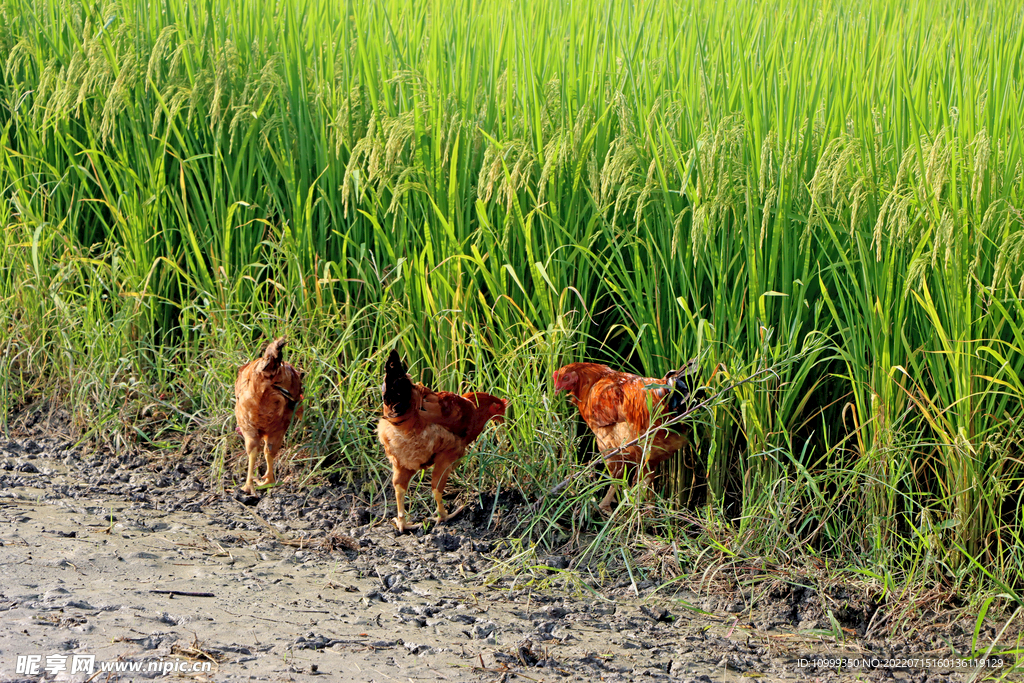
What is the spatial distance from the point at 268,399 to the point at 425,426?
19.8 inches

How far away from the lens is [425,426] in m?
2.51

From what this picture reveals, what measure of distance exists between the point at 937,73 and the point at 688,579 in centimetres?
166

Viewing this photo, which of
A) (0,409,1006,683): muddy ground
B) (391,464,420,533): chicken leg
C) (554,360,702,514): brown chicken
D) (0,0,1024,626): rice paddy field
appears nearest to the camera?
(0,409,1006,683): muddy ground

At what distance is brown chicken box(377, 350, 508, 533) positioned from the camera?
2.45m

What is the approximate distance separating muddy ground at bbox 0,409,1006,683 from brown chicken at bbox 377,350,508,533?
17cm

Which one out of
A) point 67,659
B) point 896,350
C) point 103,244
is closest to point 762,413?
point 896,350

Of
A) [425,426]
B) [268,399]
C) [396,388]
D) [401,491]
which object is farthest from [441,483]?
[268,399]

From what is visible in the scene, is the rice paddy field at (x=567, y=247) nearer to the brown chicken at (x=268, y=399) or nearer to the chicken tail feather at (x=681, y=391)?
the chicken tail feather at (x=681, y=391)

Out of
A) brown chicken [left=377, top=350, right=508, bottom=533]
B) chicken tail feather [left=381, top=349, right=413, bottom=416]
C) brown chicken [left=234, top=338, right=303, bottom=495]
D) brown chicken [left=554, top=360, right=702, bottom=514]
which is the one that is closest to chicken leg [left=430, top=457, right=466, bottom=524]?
brown chicken [left=377, top=350, right=508, bottom=533]

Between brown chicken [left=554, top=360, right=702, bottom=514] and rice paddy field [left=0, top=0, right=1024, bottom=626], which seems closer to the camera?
rice paddy field [left=0, top=0, right=1024, bottom=626]

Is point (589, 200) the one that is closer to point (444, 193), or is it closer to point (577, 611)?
point (444, 193)

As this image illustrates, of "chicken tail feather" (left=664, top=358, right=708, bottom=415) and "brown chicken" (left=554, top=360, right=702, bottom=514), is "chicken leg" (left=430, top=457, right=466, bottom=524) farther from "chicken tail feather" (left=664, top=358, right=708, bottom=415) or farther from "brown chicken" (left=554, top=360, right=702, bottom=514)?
"chicken tail feather" (left=664, top=358, right=708, bottom=415)

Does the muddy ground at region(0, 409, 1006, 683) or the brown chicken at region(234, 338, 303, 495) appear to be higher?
the brown chicken at region(234, 338, 303, 495)

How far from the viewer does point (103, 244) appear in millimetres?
3609
